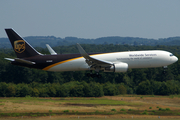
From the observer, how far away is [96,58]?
57.8m

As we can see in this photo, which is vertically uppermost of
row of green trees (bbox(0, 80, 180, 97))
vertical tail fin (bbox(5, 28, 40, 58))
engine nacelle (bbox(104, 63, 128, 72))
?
vertical tail fin (bbox(5, 28, 40, 58))

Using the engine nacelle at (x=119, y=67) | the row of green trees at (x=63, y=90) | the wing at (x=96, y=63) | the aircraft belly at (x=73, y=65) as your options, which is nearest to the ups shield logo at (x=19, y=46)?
the aircraft belly at (x=73, y=65)

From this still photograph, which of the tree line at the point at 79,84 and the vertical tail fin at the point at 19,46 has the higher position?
the vertical tail fin at the point at 19,46

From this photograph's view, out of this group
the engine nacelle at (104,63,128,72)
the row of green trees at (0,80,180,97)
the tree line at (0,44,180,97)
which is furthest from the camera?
the tree line at (0,44,180,97)

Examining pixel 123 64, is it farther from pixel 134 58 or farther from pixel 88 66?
pixel 88 66

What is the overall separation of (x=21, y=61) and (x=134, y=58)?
2219 centimetres

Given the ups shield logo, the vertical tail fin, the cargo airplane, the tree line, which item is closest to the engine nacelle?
the cargo airplane

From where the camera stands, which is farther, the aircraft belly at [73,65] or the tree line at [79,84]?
the tree line at [79,84]

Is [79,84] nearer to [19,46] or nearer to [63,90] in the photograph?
[63,90]

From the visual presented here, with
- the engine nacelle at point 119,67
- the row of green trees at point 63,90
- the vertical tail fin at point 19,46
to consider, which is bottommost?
the row of green trees at point 63,90

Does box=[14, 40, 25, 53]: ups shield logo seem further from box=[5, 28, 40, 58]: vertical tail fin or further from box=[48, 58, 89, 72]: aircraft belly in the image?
box=[48, 58, 89, 72]: aircraft belly

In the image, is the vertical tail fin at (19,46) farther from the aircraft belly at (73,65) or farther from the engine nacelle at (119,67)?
the engine nacelle at (119,67)

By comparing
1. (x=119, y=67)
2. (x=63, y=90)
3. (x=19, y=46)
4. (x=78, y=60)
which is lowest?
(x=63, y=90)

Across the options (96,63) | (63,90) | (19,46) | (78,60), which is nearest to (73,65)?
(78,60)
